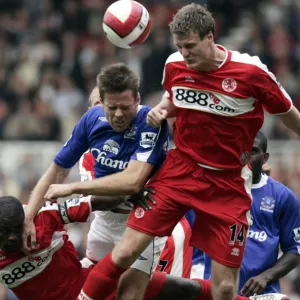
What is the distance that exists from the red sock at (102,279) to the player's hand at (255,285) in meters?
1.34

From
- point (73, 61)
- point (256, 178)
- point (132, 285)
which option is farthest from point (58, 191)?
point (73, 61)

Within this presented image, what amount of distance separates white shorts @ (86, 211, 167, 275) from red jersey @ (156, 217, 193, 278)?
0.58 metres

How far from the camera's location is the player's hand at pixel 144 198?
25.6ft

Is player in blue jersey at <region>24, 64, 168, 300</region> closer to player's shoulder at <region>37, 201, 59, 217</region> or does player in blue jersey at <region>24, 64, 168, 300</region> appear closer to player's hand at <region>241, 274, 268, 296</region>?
player's shoulder at <region>37, 201, 59, 217</region>

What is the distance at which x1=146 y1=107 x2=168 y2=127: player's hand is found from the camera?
25.3 feet

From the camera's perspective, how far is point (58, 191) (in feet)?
25.1

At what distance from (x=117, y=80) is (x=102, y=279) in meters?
1.42

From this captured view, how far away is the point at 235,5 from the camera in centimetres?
1873

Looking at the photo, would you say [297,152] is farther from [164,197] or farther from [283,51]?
[164,197]

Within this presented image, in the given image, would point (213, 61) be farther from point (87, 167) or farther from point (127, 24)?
point (87, 167)

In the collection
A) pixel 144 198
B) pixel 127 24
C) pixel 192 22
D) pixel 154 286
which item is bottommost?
pixel 154 286

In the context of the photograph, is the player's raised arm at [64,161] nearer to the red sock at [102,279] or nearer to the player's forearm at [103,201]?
the player's forearm at [103,201]

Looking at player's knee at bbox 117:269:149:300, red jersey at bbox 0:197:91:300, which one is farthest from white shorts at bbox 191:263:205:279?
player's knee at bbox 117:269:149:300

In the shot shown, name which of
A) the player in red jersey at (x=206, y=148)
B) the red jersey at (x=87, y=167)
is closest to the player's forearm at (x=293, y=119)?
the player in red jersey at (x=206, y=148)
